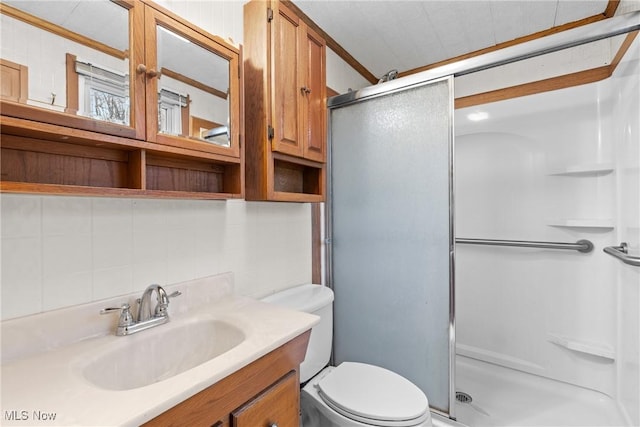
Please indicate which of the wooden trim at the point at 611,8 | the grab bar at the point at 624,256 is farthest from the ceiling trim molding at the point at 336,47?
the grab bar at the point at 624,256

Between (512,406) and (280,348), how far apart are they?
1.62m

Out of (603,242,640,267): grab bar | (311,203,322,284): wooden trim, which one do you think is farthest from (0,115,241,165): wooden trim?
(603,242,640,267): grab bar

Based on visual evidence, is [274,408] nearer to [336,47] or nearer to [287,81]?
[287,81]

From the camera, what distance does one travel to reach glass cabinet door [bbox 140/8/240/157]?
890mm

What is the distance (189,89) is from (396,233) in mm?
1187

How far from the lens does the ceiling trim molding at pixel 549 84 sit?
1.68 metres

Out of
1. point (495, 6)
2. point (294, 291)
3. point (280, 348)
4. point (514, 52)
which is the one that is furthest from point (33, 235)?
point (495, 6)

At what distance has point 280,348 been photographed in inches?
35.0

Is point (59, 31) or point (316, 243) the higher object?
point (59, 31)

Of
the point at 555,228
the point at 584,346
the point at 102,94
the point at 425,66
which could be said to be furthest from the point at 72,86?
the point at 584,346

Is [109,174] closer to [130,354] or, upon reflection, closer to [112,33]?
[112,33]

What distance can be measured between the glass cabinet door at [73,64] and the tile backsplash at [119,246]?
261 mm

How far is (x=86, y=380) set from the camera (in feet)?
2.24

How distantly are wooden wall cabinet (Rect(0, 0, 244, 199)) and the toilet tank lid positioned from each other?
0.56 metres
